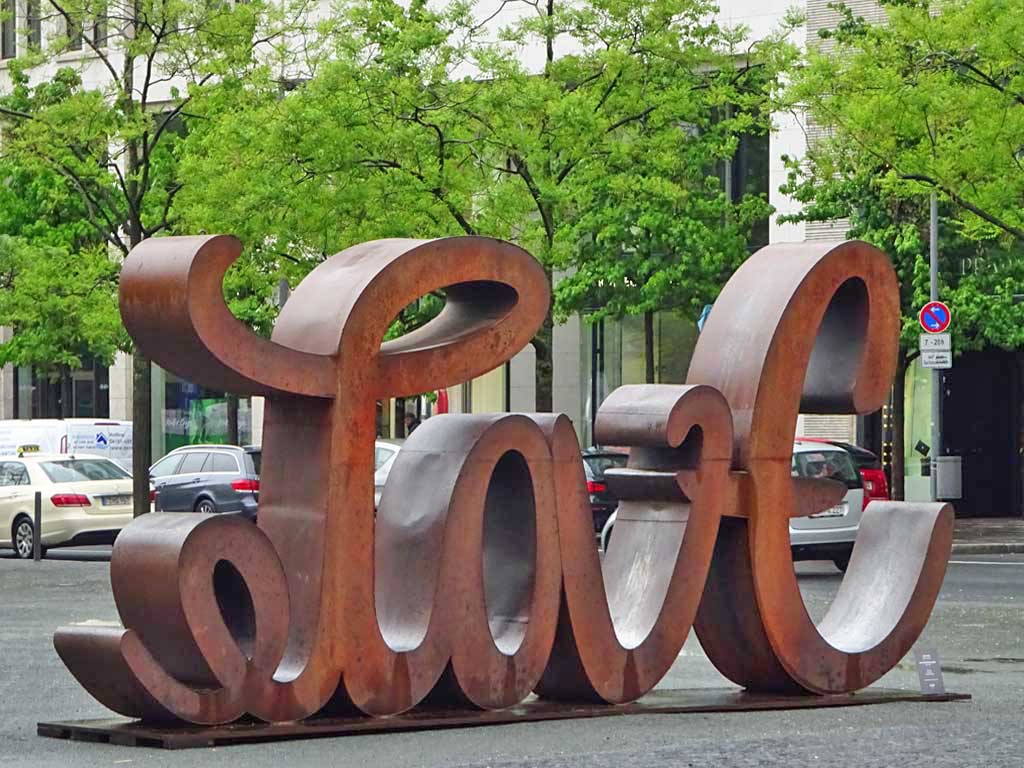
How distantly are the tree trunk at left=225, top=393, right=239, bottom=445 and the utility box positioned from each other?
14354 mm

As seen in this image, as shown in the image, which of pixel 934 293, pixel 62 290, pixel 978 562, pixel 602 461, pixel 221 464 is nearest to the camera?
pixel 978 562

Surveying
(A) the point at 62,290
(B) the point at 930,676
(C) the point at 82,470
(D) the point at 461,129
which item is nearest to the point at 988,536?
(D) the point at 461,129

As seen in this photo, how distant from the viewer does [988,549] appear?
2816 cm

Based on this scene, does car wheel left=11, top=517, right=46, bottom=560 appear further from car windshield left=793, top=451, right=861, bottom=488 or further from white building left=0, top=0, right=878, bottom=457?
car windshield left=793, top=451, right=861, bottom=488

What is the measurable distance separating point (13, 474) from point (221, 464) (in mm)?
2717

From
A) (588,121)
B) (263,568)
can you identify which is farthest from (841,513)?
(263,568)

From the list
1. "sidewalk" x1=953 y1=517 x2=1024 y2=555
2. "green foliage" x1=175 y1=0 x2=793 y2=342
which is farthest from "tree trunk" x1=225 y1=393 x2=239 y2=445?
"sidewalk" x1=953 y1=517 x2=1024 y2=555

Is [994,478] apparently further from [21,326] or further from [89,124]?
[21,326]

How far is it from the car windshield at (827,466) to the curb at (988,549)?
4.38m

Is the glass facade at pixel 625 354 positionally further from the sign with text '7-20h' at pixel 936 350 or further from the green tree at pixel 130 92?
the green tree at pixel 130 92

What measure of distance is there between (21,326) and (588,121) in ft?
54.2

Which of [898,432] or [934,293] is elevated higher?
[934,293]

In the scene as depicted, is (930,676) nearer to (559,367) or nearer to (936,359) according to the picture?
(936,359)

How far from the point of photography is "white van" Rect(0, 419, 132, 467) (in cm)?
3744
